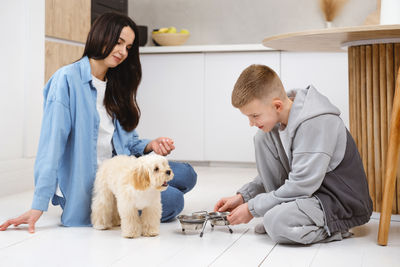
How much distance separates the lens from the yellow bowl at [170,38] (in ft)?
14.7

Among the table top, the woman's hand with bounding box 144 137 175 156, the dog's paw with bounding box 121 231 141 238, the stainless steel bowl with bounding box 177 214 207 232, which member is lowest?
the dog's paw with bounding box 121 231 141 238

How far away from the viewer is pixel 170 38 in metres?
4.49

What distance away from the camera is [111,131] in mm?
2268

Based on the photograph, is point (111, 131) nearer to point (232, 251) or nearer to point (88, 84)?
point (88, 84)

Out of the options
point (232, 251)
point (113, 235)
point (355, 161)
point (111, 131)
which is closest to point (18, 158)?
point (111, 131)

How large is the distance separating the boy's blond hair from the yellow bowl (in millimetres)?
2708

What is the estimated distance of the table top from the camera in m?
1.94

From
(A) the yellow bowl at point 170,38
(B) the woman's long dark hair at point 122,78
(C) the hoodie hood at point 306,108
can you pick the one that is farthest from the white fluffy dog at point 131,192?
(A) the yellow bowl at point 170,38

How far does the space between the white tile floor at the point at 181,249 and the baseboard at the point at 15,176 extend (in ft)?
2.96

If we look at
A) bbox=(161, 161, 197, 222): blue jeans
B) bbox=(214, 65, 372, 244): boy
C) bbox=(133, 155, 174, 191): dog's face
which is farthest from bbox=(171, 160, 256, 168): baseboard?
bbox=(133, 155, 174, 191): dog's face

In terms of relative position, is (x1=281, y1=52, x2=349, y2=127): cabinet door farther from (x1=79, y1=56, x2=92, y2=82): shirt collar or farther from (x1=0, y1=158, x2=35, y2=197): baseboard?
(x1=79, y1=56, x2=92, y2=82): shirt collar

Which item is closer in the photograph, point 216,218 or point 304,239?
point 304,239

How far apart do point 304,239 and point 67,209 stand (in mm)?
957

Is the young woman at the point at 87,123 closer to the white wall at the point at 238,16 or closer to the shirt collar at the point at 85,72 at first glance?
the shirt collar at the point at 85,72
